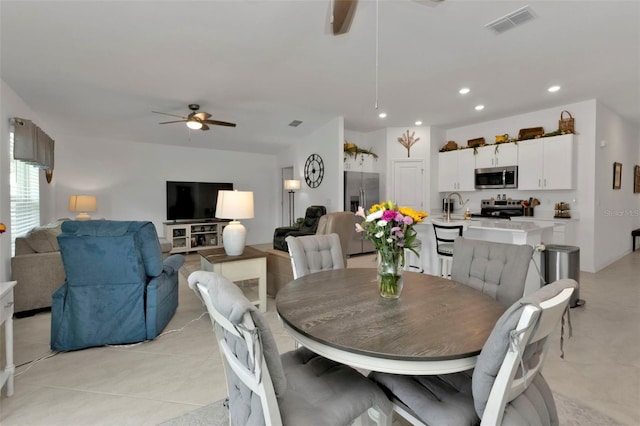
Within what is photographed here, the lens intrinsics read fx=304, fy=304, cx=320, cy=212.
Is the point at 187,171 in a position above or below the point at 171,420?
above

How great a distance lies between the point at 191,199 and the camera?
22.2 ft

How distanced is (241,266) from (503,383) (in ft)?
8.54

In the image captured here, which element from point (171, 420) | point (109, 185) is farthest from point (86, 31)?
point (109, 185)

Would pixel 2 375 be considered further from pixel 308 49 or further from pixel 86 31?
pixel 308 49

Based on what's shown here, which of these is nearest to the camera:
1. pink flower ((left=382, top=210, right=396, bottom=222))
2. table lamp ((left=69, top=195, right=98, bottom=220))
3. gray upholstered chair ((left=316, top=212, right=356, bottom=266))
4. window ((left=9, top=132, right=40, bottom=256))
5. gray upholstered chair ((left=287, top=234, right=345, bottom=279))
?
pink flower ((left=382, top=210, right=396, bottom=222))

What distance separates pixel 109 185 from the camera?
6.15 m

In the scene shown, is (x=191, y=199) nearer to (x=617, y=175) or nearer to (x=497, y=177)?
(x=497, y=177)

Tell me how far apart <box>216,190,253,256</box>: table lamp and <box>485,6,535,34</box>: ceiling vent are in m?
2.73

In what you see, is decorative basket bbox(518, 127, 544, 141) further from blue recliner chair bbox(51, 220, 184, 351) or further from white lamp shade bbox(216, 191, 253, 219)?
blue recliner chair bbox(51, 220, 184, 351)

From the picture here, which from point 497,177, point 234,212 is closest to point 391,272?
point 234,212

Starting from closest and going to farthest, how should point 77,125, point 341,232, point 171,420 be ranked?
point 171,420 → point 341,232 → point 77,125

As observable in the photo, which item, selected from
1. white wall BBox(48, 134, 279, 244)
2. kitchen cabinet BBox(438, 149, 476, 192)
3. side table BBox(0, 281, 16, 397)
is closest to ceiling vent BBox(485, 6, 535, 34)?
kitchen cabinet BBox(438, 149, 476, 192)

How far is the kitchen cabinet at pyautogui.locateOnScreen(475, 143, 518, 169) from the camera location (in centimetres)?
550

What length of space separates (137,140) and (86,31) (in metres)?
4.04
